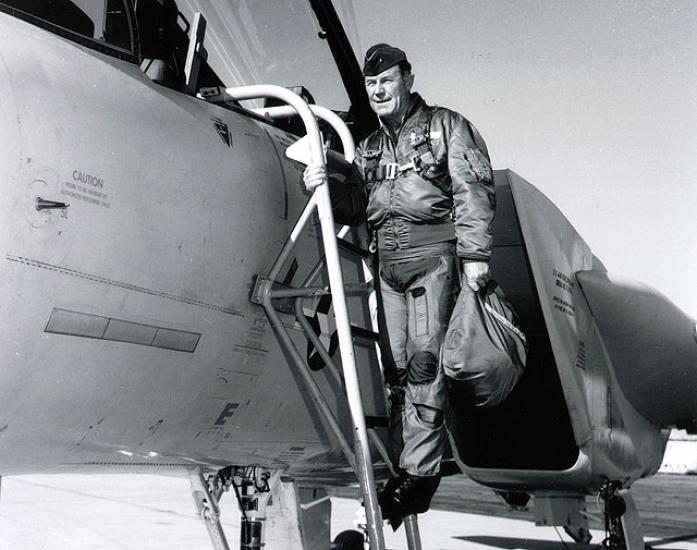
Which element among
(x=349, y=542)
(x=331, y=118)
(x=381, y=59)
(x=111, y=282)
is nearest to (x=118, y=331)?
(x=111, y=282)

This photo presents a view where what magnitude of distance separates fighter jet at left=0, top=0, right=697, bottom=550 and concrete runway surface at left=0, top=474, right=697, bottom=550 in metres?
2.89

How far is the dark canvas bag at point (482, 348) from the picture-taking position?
282 centimetres

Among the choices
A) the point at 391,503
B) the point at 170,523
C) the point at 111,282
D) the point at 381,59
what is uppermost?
the point at 381,59

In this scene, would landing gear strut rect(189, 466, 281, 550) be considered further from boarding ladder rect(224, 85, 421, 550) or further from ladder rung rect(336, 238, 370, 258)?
ladder rung rect(336, 238, 370, 258)

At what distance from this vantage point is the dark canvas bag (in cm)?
282

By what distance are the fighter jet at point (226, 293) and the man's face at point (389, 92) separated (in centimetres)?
20

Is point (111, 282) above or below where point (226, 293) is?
below

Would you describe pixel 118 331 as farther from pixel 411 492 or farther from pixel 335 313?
pixel 411 492

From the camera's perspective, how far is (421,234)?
3100 millimetres

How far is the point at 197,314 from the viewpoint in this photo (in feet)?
8.44

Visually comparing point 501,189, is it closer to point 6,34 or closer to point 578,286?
point 578,286

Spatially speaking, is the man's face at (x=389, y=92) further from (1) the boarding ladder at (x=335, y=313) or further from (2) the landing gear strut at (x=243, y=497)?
(2) the landing gear strut at (x=243, y=497)

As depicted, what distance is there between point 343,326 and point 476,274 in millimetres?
556

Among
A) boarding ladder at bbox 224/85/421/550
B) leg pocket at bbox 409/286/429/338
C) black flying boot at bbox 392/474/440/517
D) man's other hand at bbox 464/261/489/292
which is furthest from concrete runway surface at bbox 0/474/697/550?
man's other hand at bbox 464/261/489/292
